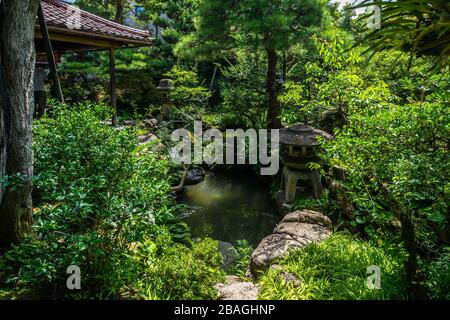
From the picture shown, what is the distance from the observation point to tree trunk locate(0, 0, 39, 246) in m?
2.91

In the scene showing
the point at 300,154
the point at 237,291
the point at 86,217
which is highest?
the point at 300,154

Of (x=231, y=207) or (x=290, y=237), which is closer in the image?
(x=290, y=237)

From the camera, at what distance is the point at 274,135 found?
25.1ft

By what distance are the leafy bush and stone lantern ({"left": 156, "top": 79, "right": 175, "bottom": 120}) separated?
7.57 m

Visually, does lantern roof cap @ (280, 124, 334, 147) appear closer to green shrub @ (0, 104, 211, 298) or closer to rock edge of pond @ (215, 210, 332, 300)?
rock edge of pond @ (215, 210, 332, 300)

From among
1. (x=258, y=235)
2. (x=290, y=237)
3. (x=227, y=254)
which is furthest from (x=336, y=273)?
(x=258, y=235)

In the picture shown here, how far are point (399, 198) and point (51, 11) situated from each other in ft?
21.8

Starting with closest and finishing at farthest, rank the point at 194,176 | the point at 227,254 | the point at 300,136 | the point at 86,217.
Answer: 1. the point at 86,217
2. the point at 227,254
3. the point at 300,136
4. the point at 194,176

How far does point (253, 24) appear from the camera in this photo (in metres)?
6.63

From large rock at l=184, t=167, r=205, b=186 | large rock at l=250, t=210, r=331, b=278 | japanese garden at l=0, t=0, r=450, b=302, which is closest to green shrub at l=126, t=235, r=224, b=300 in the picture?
japanese garden at l=0, t=0, r=450, b=302

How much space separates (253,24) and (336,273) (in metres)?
5.23

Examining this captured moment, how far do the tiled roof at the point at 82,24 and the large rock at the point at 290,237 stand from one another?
193 inches

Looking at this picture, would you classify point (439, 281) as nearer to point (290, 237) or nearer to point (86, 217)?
point (290, 237)

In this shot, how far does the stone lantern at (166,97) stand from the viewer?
10.2 m
